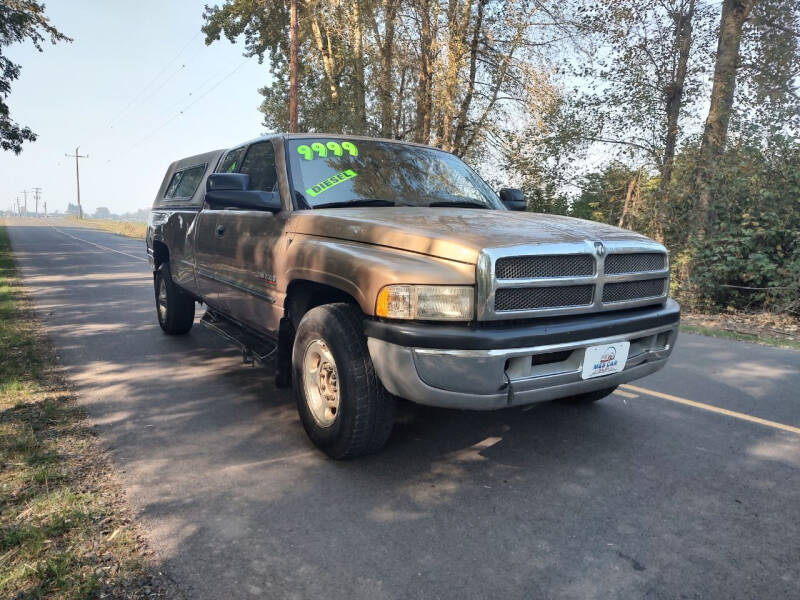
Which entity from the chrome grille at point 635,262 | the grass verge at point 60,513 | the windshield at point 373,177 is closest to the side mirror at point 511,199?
the windshield at point 373,177

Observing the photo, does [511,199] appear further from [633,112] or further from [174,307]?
[633,112]

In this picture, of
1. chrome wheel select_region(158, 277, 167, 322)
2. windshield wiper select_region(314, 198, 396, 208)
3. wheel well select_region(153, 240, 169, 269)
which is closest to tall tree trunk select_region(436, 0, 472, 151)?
wheel well select_region(153, 240, 169, 269)

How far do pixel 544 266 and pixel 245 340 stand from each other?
2664 millimetres

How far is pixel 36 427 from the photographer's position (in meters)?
3.61

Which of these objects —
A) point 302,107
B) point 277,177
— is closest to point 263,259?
point 277,177

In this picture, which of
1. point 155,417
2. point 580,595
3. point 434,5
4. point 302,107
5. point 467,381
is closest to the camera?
point 580,595

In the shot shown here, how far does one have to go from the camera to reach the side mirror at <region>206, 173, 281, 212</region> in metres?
3.75

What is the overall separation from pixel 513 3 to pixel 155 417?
16276 mm

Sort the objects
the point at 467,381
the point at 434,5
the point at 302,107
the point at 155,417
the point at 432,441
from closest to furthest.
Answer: the point at 467,381
the point at 432,441
the point at 155,417
the point at 434,5
the point at 302,107

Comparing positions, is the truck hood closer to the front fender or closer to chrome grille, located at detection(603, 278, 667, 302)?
the front fender

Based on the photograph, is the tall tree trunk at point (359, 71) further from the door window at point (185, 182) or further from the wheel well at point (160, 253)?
the wheel well at point (160, 253)

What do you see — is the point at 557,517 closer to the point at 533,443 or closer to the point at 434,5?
the point at 533,443

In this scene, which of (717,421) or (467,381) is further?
(717,421)

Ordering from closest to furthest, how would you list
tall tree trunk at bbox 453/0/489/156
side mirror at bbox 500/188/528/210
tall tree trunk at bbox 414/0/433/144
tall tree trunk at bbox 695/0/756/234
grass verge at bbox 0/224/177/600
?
grass verge at bbox 0/224/177/600, side mirror at bbox 500/188/528/210, tall tree trunk at bbox 695/0/756/234, tall tree trunk at bbox 414/0/433/144, tall tree trunk at bbox 453/0/489/156
